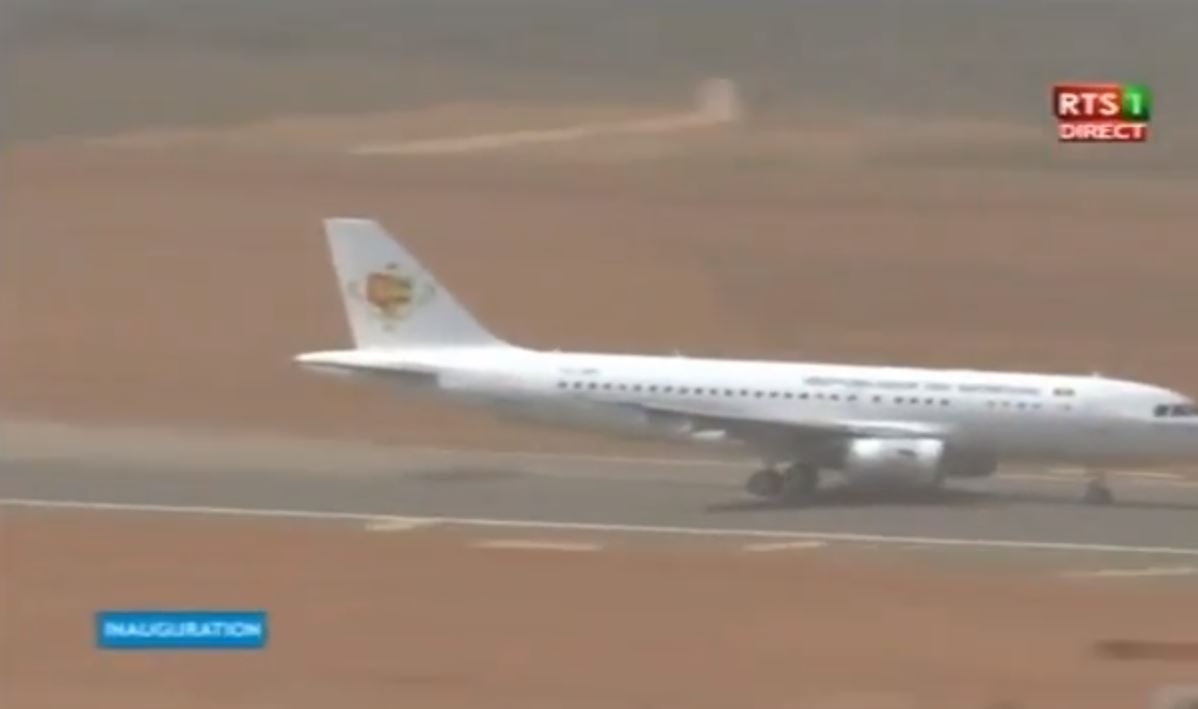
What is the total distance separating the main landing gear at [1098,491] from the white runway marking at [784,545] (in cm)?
377

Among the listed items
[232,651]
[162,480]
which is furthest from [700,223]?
[232,651]

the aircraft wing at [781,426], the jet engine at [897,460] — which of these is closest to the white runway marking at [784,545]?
the jet engine at [897,460]

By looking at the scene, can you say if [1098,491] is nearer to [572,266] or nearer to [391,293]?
[391,293]

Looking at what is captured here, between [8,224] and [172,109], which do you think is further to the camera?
[172,109]

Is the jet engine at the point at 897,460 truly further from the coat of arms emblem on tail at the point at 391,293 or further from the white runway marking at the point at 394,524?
the coat of arms emblem on tail at the point at 391,293

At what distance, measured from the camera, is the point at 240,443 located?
92.9 feet

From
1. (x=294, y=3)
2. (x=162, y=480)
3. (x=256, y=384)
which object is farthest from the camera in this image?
(x=294, y=3)

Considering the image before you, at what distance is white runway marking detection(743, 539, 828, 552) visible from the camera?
2074 centimetres

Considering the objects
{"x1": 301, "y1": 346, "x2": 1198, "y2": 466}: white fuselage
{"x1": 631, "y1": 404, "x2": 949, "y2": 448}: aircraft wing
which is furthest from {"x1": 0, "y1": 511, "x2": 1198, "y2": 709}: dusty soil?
{"x1": 301, "y1": 346, "x2": 1198, "y2": 466}: white fuselage

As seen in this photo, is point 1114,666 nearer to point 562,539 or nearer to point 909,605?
point 909,605

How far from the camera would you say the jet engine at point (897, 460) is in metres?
23.8

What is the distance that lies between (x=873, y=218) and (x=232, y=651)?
96.8ft

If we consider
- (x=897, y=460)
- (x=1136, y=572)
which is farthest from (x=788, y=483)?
(x=1136, y=572)

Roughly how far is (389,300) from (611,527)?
6072mm
